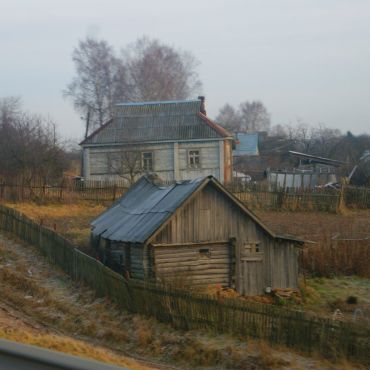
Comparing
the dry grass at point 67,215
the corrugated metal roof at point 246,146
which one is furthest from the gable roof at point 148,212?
the corrugated metal roof at point 246,146

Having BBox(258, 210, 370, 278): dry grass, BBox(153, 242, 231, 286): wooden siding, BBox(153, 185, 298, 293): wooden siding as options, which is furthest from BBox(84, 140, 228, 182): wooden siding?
BBox(153, 242, 231, 286): wooden siding

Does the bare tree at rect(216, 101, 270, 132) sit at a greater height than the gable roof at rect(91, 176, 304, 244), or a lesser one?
greater

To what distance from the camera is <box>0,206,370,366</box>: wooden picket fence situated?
13.2 metres

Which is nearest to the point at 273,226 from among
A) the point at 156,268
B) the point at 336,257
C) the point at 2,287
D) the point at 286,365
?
the point at 336,257

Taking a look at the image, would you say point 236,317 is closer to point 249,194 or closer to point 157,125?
point 249,194

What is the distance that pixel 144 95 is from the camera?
64250mm

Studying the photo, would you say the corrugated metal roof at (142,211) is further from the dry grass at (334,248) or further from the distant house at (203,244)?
the dry grass at (334,248)

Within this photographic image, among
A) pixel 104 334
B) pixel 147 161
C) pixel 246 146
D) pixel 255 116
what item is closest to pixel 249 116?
pixel 255 116

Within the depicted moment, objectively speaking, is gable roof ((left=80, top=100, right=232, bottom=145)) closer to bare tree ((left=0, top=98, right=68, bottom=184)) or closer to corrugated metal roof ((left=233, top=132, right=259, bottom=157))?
A: bare tree ((left=0, top=98, right=68, bottom=184))

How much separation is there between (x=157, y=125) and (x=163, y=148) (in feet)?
7.06

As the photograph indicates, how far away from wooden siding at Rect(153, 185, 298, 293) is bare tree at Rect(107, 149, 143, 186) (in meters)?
23.4

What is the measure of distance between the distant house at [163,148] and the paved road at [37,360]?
40.6m

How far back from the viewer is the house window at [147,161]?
149 ft

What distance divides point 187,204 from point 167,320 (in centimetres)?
553
